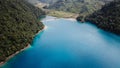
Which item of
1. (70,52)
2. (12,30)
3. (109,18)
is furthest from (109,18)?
(12,30)

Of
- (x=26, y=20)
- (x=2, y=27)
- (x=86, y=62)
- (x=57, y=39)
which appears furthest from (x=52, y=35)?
(x=86, y=62)

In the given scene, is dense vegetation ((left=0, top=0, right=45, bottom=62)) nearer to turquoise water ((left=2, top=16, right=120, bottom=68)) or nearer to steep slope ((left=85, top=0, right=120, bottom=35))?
turquoise water ((left=2, top=16, right=120, bottom=68))

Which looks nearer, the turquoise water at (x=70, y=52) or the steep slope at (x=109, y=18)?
the turquoise water at (x=70, y=52)

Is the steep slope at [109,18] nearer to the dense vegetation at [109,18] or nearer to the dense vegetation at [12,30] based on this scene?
the dense vegetation at [109,18]

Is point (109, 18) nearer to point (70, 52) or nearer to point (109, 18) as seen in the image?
point (109, 18)

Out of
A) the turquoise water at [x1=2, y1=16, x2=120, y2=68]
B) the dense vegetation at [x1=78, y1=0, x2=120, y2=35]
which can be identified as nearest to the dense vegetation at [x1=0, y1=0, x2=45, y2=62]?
the turquoise water at [x1=2, y1=16, x2=120, y2=68]

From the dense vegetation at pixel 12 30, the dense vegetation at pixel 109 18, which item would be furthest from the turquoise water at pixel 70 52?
the dense vegetation at pixel 109 18
